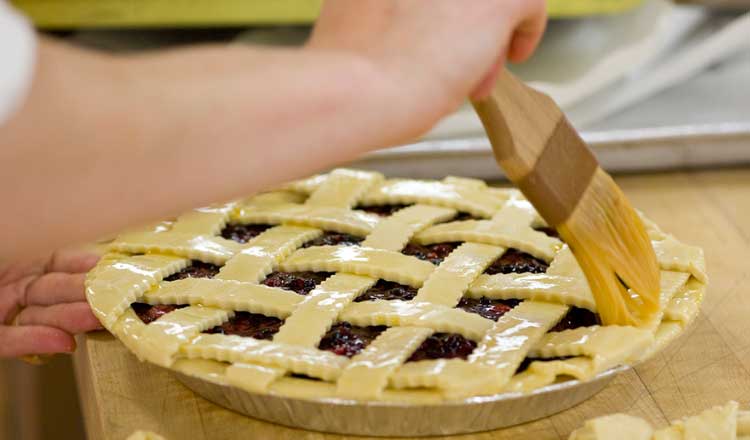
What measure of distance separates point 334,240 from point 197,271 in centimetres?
19

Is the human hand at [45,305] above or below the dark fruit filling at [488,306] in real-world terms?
below

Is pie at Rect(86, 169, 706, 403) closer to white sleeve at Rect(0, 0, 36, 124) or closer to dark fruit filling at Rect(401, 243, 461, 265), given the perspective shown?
dark fruit filling at Rect(401, 243, 461, 265)

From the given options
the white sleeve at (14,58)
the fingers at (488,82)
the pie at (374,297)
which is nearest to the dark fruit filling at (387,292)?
the pie at (374,297)

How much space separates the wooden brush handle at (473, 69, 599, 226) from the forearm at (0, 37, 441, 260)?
24 centimetres

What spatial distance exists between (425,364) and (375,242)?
1.05 ft

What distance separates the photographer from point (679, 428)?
3.21ft

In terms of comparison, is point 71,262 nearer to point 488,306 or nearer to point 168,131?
point 488,306

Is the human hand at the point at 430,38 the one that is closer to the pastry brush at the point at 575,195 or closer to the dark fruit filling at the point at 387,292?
the pastry brush at the point at 575,195

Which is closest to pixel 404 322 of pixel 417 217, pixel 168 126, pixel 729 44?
pixel 417 217

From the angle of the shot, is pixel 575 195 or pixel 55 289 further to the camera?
pixel 55 289

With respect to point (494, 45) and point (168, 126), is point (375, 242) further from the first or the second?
point (168, 126)

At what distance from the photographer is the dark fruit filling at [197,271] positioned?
4.04 feet

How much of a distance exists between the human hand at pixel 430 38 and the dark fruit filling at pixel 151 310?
433mm

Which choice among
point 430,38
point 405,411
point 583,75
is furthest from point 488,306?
point 583,75
